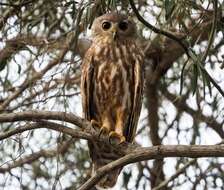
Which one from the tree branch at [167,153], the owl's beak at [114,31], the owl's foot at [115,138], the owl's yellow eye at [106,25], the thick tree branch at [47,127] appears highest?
the owl's yellow eye at [106,25]

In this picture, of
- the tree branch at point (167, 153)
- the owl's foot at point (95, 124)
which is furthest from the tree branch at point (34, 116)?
the owl's foot at point (95, 124)

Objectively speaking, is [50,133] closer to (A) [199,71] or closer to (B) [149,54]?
(B) [149,54]

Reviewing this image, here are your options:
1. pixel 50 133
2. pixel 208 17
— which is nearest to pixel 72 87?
pixel 50 133

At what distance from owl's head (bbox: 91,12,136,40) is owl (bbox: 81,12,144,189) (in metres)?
0.12

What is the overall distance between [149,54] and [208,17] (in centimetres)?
155

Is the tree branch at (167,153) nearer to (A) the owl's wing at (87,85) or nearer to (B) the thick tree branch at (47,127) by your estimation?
(B) the thick tree branch at (47,127)

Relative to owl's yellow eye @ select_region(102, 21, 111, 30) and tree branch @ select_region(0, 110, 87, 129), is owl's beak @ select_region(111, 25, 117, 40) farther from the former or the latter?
tree branch @ select_region(0, 110, 87, 129)

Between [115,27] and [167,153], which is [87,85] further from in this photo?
[167,153]

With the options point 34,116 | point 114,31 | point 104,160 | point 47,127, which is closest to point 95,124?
point 104,160

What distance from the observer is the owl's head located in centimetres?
427

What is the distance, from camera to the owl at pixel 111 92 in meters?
3.94

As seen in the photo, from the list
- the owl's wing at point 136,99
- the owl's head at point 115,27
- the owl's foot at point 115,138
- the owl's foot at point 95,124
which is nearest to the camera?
the owl's foot at point 115,138

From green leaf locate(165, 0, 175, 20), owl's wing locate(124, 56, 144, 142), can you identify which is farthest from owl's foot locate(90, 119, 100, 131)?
green leaf locate(165, 0, 175, 20)

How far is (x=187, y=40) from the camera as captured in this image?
122 inches
